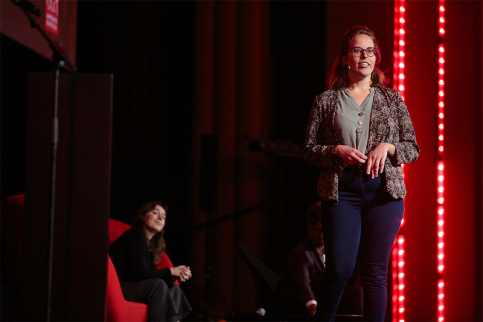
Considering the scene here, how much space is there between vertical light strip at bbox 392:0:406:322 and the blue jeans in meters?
0.44

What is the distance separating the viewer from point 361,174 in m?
1.93

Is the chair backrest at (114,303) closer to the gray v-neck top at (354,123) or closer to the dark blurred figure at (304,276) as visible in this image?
the dark blurred figure at (304,276)

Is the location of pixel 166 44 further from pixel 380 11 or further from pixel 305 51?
pixel 380 11

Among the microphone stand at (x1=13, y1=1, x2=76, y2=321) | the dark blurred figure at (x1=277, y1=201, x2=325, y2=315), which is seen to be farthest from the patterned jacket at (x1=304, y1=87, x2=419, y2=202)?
the dark blurred figure at (x1=277, y1=201, x2=325, y2=315)

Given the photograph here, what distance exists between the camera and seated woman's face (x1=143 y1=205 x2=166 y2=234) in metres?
3.75

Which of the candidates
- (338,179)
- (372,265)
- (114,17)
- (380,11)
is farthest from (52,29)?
(372,265)

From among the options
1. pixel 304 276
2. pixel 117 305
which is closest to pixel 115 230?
pixel 117 305

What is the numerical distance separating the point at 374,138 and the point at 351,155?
159 millimetres

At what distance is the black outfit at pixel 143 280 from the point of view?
10.7 feet

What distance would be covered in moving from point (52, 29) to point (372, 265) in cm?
290

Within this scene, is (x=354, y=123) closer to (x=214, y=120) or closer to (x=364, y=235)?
(x=364, y=235)

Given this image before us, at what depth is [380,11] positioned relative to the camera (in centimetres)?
266

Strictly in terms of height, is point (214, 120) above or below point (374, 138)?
above

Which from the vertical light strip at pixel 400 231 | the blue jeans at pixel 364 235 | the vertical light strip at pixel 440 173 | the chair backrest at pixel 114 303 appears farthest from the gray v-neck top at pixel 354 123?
the chair backrest at pixel 114 303
